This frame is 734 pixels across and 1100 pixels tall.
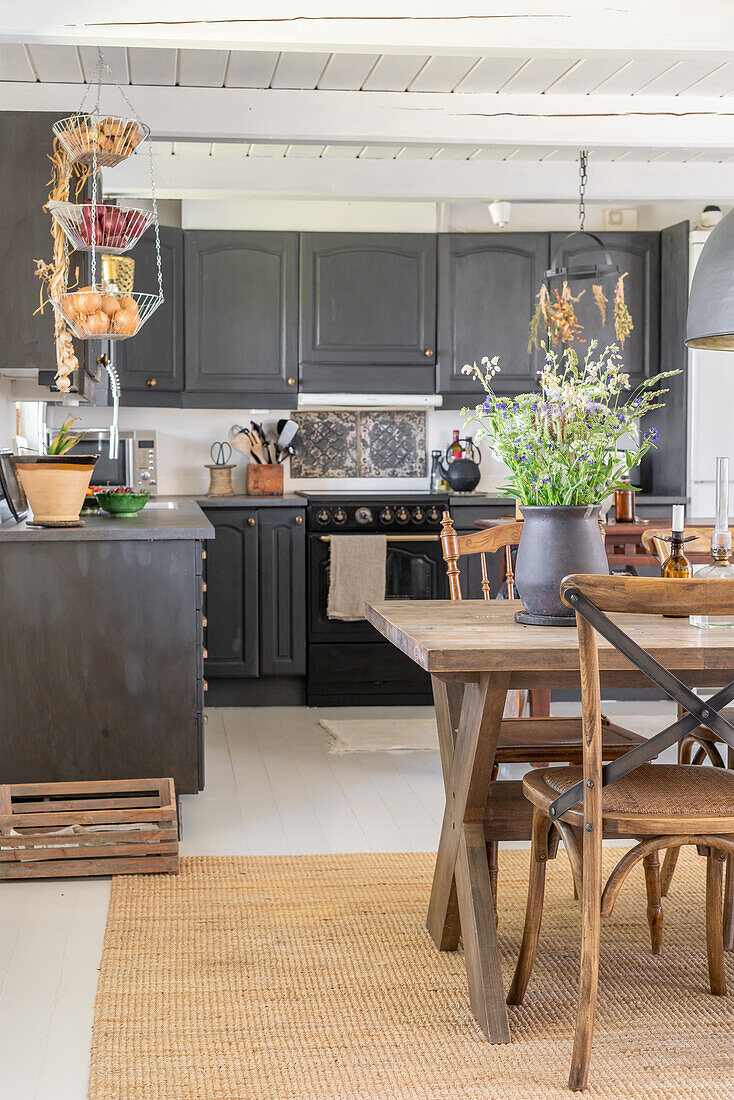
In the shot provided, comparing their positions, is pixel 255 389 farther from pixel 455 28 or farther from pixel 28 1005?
pixel 28 1005

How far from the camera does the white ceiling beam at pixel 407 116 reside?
4.30 m

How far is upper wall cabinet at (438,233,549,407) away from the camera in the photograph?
19.4 feet

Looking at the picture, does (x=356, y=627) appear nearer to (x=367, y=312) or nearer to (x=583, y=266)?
(x=367, y=312)

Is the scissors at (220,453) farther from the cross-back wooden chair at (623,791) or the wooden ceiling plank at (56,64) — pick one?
the cross-back wooden chair at (623,791)

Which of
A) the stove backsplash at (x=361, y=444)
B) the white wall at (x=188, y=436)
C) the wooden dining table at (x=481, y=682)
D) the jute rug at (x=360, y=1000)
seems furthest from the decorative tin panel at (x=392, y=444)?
the wooden dining table at (x=481, y=682)

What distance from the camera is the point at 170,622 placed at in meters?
3.61

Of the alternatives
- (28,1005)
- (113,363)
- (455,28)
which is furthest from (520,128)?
(28,1005)

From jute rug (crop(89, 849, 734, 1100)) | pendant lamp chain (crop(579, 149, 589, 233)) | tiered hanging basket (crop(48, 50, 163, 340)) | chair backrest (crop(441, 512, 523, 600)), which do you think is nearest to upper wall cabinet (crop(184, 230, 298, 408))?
pendant lamp chain (crop(579, 149, 589, 233))

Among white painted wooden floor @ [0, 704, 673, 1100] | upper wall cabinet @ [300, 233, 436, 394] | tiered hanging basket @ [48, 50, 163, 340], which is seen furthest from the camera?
upper wall cabinet @ [300, 233, 436, 394]

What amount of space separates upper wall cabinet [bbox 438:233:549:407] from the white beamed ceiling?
1484mm

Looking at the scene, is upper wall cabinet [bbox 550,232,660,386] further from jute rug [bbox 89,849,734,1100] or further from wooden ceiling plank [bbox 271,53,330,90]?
jute rug [bbox 89,849,734,1100]

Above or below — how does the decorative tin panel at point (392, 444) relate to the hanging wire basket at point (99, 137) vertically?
below

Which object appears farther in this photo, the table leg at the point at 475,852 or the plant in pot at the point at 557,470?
the plant in pot at the point at 557,470

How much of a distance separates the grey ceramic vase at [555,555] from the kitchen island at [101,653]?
1.40 metres
